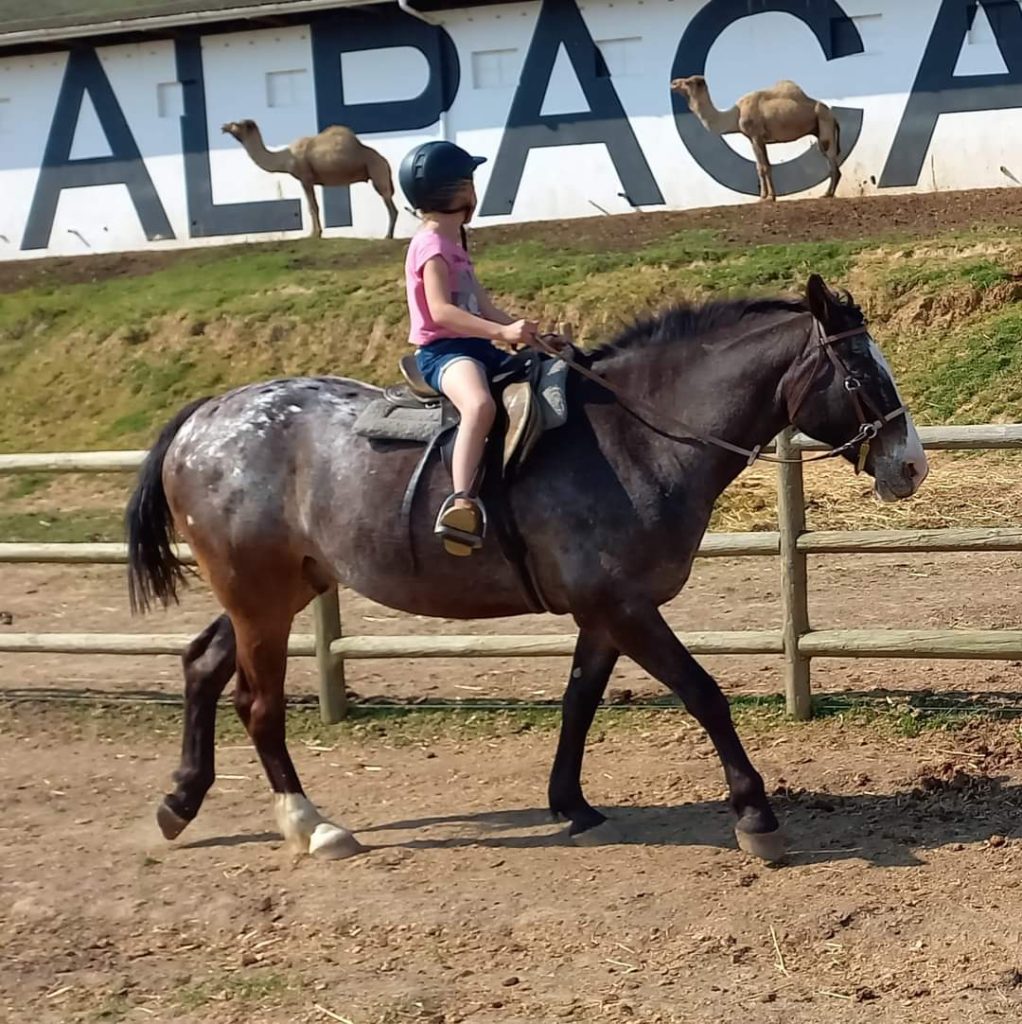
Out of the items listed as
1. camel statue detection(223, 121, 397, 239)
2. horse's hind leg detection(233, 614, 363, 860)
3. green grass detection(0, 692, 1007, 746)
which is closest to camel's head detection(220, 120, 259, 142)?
camel statue detection(223, 121, 397, 239)

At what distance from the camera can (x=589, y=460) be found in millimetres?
4980

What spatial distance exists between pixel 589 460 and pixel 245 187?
20.4 metres

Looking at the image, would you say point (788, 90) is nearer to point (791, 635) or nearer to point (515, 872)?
point (791, 635)

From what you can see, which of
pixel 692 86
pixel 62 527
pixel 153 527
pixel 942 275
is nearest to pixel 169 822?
pixel 153 527

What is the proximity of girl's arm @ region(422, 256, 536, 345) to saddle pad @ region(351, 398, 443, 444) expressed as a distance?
0.41 metres

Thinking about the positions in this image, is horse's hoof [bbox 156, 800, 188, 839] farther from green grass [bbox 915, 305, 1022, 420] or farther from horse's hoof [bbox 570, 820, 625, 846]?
green grass [bbox 915, 305, 1022, 420]

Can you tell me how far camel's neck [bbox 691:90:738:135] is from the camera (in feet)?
65.6

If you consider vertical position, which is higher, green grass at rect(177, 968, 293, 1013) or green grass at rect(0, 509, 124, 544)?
green grass at rect(177, 968, 293, 1013)

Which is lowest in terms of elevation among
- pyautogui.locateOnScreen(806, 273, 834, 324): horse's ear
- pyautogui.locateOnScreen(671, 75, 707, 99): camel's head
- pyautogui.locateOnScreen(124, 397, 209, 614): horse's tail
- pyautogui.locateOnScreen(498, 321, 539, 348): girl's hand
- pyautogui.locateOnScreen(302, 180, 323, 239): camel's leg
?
pyautogui.locateOnScreen(302, 180, 323, 239): camel's leg

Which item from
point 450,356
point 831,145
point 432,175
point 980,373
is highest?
point 432,175

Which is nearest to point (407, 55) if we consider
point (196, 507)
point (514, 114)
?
point (514, 114)

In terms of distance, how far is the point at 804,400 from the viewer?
4871mm

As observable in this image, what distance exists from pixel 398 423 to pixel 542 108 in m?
18.4

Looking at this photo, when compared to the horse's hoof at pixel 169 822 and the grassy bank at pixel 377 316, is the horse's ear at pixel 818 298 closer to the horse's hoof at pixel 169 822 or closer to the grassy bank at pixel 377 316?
the horse's hoof at pixel 169 822
